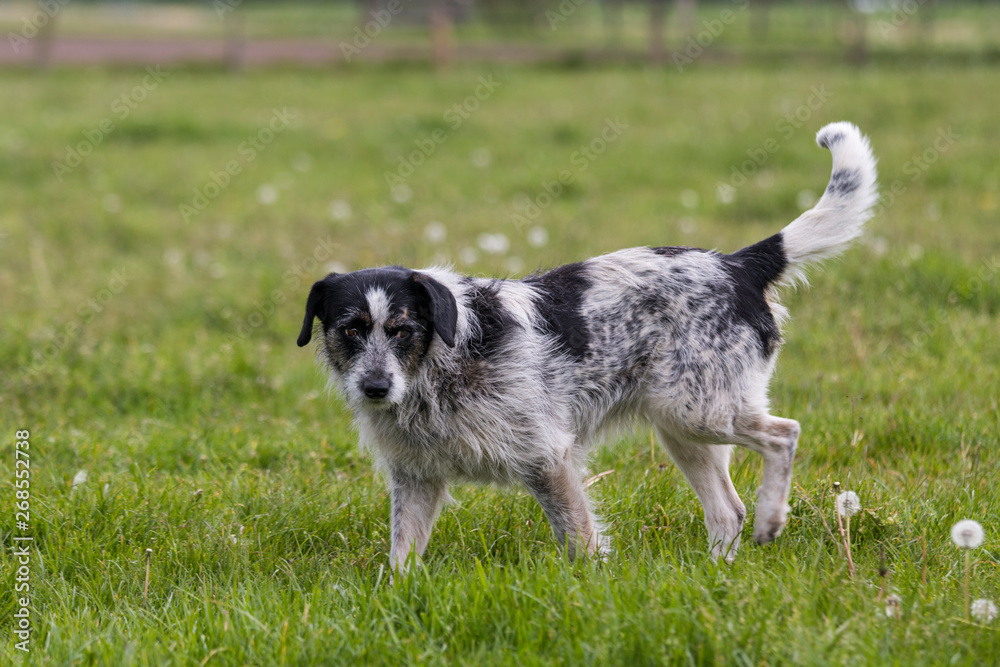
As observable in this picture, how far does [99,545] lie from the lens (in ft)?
12.7

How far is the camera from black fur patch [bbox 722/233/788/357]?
3.95 m

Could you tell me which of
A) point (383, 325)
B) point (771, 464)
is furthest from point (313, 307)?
point (771, 464)

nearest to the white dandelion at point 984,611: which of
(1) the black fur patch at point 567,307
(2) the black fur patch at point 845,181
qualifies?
(1) the black fur patch at point 567,307

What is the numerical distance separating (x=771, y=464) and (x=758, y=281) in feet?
2.53

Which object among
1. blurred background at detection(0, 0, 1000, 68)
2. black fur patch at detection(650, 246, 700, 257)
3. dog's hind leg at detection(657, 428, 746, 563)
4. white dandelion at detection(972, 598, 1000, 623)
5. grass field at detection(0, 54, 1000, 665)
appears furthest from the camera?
blurred background at detection(0, 0, 1000, 68)

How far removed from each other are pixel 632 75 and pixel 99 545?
1481cm

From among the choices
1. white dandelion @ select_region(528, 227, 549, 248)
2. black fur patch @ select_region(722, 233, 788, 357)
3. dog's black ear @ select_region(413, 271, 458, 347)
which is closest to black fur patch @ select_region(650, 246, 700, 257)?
black fur patch @ select_region(722, 233, 788, 357)

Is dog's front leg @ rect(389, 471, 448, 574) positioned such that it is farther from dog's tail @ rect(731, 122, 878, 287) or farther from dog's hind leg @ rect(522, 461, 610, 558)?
dog's tail @ rect(731, 122, 878, 287)

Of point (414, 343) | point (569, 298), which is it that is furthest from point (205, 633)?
point (569, 298)

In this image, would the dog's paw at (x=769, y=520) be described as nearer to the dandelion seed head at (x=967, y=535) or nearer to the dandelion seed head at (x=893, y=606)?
the dandelion seed head at (x=893, y=606)

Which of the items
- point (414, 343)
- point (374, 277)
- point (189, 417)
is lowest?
point (189, 417)

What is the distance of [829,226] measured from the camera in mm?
4133

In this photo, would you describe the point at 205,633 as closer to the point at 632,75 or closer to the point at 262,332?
the point at 262,332

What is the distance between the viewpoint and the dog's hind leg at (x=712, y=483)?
392cm
